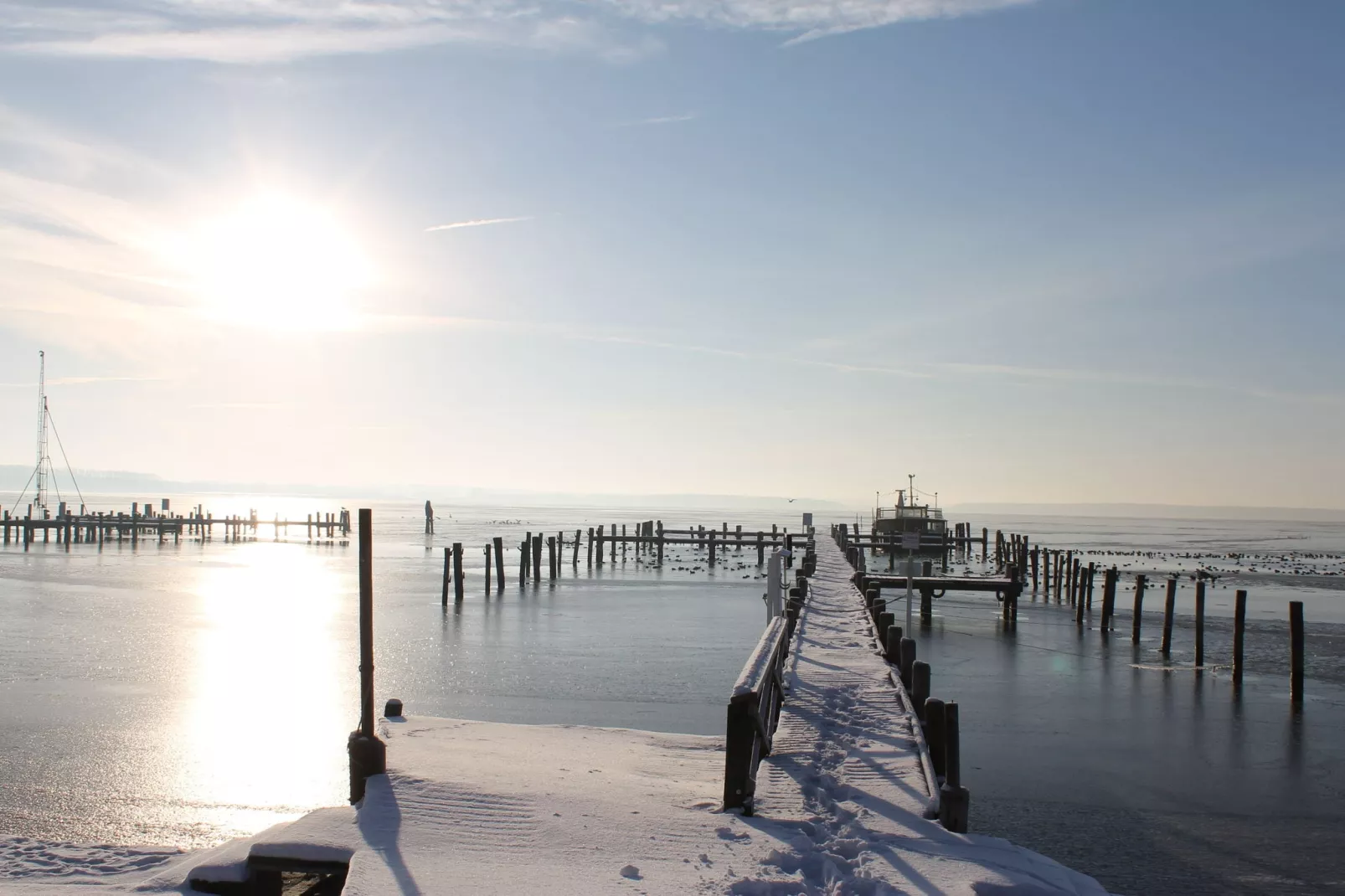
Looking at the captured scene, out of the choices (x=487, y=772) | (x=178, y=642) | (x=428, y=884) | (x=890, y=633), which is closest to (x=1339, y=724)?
(x=890, y=633)

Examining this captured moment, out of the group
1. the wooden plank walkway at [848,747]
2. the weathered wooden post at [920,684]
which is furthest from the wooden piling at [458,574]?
the weathered wooden post at [920,684]

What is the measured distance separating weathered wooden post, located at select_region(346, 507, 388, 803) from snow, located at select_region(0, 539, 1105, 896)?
0.16 m

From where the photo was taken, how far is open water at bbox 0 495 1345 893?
9664 millimetres

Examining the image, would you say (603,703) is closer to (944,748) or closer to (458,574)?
(944,748)

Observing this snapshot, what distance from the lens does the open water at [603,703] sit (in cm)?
966

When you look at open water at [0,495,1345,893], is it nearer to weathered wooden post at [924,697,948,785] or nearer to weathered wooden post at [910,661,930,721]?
weathered wooden post at [910,661,930,721]

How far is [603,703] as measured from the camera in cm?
1507

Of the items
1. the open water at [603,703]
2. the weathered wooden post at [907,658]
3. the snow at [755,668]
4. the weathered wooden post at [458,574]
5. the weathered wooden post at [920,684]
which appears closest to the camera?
the snow at [755,668]

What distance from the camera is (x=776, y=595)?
2006 centimetres

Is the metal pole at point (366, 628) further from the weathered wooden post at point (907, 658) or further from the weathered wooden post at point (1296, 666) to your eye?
the weathered wooden post at point (1296, 666)

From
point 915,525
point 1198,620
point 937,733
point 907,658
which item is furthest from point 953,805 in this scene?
point 915,525

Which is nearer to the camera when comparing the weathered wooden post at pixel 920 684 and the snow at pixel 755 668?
the snow at pixel 755 668

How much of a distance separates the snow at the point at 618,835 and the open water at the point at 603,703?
1637mm

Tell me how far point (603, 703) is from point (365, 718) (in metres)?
7.17
